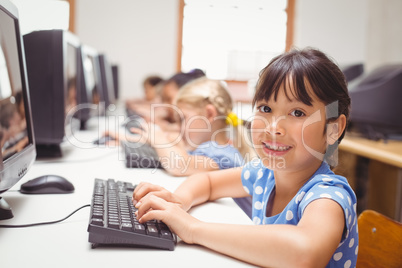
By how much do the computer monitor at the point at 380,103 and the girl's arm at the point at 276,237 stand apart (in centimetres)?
150

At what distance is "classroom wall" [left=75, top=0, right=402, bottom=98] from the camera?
4750 millimetres

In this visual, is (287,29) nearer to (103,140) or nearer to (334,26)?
(334,26)

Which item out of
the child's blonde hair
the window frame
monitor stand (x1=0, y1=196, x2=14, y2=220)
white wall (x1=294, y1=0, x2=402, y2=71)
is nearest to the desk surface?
the child's blonde hair

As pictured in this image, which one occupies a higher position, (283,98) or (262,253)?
(283,98)

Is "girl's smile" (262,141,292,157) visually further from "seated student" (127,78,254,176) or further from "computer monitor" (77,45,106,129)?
"computer monitor" (77,45,106,129)

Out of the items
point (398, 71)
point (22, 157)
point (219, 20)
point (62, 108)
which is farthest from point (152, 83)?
point (22, 157)

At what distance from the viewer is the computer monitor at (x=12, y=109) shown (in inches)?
28.1

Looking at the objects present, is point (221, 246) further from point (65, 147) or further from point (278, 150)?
point (65, 147)

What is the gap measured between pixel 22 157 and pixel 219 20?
4752 mm

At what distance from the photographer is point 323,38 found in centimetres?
520

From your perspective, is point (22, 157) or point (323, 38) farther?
point (323, 38)

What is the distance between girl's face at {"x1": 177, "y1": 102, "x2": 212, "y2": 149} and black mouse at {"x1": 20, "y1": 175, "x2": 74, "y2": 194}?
2.03 ft

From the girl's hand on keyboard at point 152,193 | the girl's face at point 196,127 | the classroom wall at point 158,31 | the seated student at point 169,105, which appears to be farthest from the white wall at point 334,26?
the girl's hand on keyboard at point 152,193

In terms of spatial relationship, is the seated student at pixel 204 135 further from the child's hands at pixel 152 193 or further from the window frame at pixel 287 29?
the window frame at pixel 287 29
